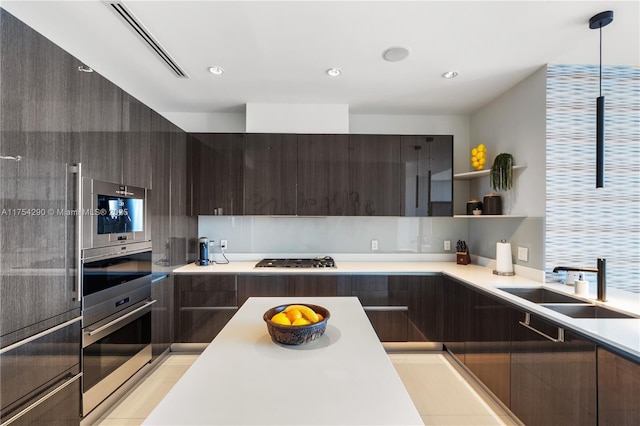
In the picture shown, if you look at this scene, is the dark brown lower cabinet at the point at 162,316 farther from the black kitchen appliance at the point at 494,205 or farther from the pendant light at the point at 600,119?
the pendant light at the point at 600,119

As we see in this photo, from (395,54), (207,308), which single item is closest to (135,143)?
(207,308)

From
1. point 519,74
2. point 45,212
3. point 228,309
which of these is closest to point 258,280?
point 228,309

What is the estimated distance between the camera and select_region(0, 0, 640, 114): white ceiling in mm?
1653

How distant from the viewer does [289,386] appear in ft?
2.87

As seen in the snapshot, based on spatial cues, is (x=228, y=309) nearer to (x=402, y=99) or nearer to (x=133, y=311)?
(x=133, y=311)

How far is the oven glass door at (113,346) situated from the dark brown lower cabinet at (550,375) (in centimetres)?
265

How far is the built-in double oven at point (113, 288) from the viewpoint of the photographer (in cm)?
172

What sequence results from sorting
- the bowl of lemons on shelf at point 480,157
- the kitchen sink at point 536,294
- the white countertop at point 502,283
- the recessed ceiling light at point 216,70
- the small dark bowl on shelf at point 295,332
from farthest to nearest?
the bowl of lemons on shelf at point 480,157, the recessed ceiling light at point 216,70, the kitchen sink at point 536,294, the white countertop at point 502,283, the small dark bowl on shelf at point 295,332

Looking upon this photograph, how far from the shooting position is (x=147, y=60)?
7.21 ft

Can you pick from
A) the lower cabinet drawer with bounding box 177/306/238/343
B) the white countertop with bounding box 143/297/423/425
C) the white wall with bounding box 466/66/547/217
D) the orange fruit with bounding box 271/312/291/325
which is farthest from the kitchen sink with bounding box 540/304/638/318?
the lower cabinet drawer with bounding box 177/306/238/343

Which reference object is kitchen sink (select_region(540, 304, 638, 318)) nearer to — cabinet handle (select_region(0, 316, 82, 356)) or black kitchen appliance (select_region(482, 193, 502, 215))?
black kitchen appliance (select_region(482, 193, 502, 215))

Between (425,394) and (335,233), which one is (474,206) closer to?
(335,233)

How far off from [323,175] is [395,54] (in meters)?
1.29

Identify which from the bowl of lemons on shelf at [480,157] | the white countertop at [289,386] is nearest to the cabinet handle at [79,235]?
the white countertop at [289,386]
